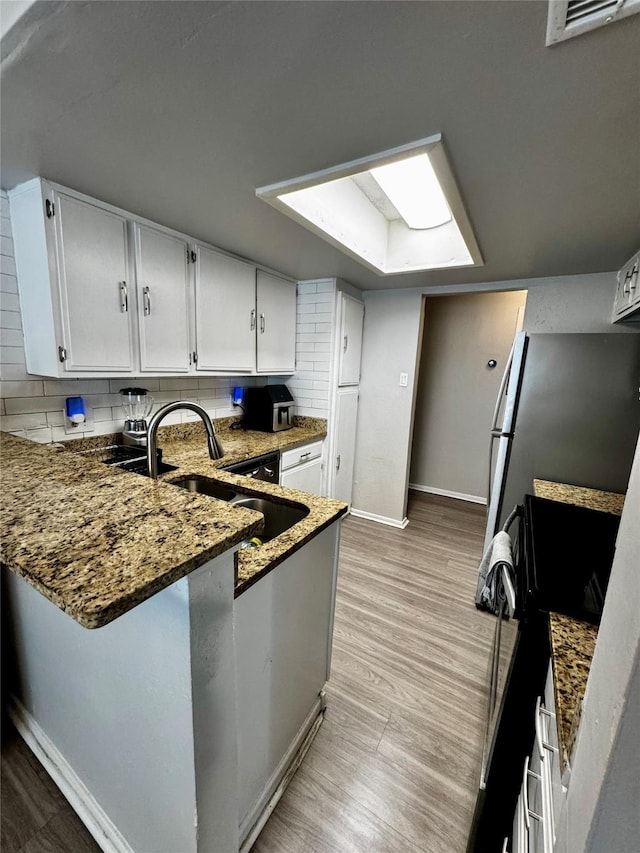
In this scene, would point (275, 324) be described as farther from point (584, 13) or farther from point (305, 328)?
point (584, 13)

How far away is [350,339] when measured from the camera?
9.46 feet

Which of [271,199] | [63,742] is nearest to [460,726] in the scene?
[63,742]

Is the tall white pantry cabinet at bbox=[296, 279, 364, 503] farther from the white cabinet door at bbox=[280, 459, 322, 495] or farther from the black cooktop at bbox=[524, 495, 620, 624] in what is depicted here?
the black cooktop at bbox=[524, 495, 620, 624]

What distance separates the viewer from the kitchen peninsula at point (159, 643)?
0.56 meters

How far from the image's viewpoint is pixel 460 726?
1.38 metres

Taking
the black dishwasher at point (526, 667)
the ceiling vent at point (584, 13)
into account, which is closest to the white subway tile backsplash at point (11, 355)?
the ceiling vent at point (584, 13)

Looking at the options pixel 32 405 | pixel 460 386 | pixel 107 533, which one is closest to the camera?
pixel 107 533

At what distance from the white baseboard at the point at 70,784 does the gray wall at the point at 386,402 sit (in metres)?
2.52

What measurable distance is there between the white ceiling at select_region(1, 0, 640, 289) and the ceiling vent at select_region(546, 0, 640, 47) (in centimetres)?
2

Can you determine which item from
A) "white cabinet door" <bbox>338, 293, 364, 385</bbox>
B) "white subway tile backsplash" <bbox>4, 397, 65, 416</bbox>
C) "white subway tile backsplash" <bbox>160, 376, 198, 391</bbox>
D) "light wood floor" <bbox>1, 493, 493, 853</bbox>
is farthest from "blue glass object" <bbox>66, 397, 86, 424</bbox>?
"white cabinet door" <bbox>338, 293, 364, 385</bbox>

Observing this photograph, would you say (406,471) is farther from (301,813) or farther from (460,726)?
(301,813)

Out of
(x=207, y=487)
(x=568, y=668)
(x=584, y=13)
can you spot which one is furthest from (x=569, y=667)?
(x=207, y=487)

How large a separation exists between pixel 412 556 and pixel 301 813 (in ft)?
5.74

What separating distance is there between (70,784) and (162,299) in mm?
2060
